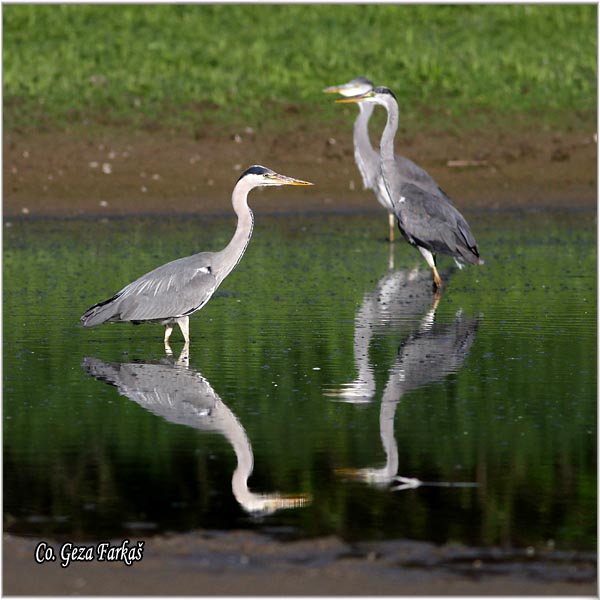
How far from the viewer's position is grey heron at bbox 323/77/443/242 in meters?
15.5

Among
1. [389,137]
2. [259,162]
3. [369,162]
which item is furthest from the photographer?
[259,162]

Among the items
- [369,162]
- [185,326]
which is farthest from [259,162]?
[185,326]

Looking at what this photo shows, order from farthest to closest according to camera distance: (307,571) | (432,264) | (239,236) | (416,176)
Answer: (416,176), (432,264), (239,236), (307,571)

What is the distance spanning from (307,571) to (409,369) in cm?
408

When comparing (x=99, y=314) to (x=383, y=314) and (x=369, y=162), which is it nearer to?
(x=383, y=314)

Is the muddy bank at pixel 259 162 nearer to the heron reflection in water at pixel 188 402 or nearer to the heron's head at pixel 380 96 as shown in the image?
the heron's head at pixel 380 96

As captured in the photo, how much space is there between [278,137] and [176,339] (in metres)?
9.42

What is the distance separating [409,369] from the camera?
9.43 meters

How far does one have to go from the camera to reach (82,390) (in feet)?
29.0

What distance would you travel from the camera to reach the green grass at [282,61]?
20.8m

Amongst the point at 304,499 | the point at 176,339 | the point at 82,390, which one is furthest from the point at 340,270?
the point at 304,499

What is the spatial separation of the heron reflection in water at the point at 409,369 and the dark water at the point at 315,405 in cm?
2

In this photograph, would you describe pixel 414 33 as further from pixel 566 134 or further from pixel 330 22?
pixel 566 134

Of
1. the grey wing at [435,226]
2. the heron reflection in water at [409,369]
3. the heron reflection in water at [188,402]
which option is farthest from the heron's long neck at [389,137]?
the heron reflection in water at [188,402]
